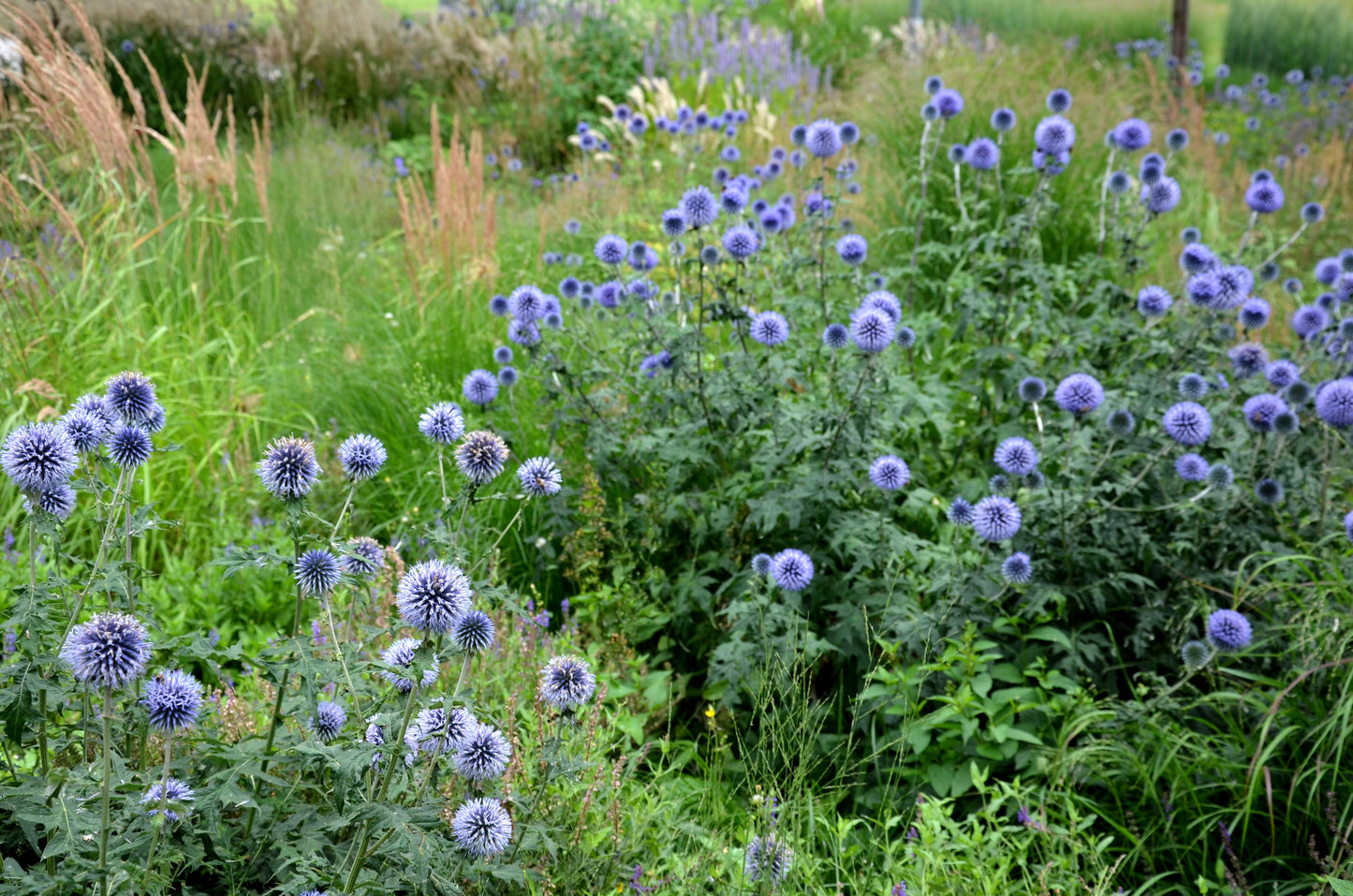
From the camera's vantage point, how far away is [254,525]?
12.0ft

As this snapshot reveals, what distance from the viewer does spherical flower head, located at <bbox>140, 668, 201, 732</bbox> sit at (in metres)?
1.59

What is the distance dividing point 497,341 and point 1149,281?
13.3 feet

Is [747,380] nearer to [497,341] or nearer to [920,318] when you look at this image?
[920,318]

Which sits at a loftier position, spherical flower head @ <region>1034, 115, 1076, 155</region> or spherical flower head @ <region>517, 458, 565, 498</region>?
spherical flower head @ <region>1034, 115, 1076, 155</region>

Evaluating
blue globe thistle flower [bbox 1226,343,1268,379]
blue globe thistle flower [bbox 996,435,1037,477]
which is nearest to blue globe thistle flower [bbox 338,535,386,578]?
blue globe thistle flower [bbox 996,435,1037,477]

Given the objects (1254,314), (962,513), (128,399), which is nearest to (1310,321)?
(1254,314)

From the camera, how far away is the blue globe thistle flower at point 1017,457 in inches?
116

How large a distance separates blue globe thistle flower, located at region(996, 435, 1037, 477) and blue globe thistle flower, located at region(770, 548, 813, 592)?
69 cm

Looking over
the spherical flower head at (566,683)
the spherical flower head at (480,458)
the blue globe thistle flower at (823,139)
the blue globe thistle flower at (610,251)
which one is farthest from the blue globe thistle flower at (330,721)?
the blue globe thistle flower at (823,139)

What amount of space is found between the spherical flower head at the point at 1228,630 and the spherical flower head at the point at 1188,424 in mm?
552

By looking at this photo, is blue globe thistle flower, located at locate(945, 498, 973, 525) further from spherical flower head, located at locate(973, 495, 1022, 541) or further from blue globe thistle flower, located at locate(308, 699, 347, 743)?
blue globe thistle flower, located at locate(308, 699, 347, 743)

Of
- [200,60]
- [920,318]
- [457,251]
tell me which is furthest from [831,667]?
[200,60]

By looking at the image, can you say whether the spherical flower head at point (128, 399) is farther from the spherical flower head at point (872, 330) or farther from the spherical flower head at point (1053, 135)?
the spherical flower head at point (1053, 135)

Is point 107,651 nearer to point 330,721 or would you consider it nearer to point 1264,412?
point 330,721
